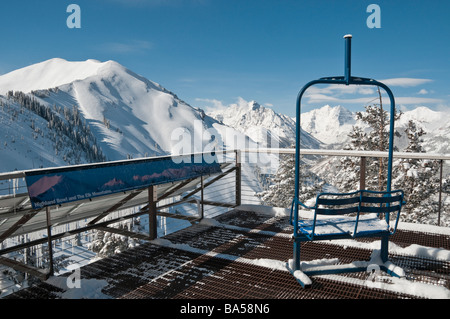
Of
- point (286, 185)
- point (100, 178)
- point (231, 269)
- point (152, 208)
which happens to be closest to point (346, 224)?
point (231, 269)

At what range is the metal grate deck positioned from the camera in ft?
10.0

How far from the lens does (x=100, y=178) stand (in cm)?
375

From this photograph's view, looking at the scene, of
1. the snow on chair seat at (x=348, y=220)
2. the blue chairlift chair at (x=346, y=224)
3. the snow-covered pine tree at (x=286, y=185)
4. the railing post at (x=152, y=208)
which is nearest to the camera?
the snow on chair seat at (x=348, y=220)

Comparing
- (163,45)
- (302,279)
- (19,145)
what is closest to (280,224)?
(302,279)

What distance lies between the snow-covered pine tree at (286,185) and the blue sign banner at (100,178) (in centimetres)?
1405

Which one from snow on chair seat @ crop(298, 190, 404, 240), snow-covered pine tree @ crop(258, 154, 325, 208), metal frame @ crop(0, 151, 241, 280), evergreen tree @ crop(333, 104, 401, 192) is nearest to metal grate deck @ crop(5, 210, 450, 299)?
metal frame @ crop(0, 151, 241, 280)

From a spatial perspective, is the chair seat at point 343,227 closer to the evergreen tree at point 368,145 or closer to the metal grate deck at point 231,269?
the metal grate deck at point 231,269

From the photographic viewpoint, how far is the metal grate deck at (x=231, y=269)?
306 cm

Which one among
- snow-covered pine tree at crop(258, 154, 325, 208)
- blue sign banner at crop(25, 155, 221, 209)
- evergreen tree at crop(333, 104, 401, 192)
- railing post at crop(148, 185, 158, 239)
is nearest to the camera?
blue sign banner at crop(25, 155, 221, 209)

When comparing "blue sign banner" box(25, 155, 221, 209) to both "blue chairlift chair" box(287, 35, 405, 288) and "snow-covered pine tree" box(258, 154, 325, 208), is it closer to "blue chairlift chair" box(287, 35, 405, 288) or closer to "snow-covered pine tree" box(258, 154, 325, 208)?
"blue chairlift chair" box(287, 35, 405, 288)

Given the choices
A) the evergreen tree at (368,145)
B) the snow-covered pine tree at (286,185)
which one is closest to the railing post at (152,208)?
the evergreen tree at (368,145)

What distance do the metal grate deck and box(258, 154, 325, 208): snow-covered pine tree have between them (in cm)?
1376

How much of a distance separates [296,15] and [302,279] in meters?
17.3
